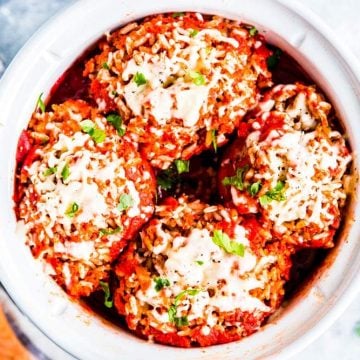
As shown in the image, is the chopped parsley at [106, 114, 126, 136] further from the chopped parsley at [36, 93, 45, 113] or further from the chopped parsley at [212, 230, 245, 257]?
the chopped parsley at [212, 230, 245, 257]

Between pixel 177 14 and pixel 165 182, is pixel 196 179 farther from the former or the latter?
pixel 177 14

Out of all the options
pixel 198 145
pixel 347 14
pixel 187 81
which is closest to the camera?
pixel 187 81

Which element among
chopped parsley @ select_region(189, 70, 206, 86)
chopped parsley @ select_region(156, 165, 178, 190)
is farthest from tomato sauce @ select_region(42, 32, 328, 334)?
chopped parsley @ select_region(189, 70, 206, 86)

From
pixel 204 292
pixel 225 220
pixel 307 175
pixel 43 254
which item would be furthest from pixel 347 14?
pixel 43 254

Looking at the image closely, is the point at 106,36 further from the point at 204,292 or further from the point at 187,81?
the point at 204,292

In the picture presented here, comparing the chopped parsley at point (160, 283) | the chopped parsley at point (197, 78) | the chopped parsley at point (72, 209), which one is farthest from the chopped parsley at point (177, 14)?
the chopped parsley at point (160, 283)

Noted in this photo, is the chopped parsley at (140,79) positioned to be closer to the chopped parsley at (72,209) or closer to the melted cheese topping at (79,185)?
the melted cheese topping at (79,185)
